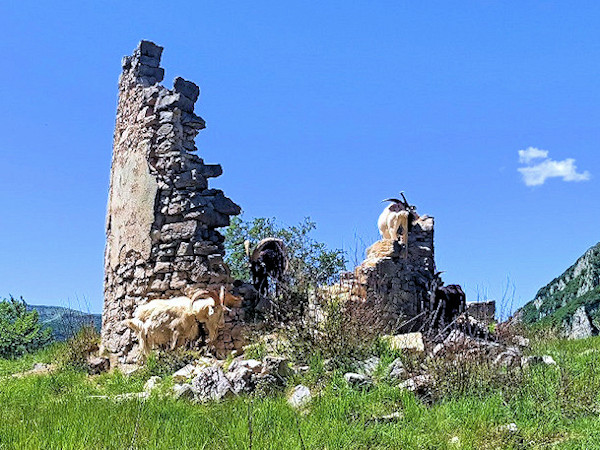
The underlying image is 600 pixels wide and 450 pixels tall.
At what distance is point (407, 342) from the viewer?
8.81m

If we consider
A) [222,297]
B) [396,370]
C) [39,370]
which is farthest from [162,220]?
[396,370]

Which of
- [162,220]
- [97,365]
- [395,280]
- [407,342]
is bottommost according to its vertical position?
[97,365]

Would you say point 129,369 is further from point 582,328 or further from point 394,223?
point 582,328

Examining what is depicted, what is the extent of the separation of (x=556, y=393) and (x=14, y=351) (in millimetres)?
13805

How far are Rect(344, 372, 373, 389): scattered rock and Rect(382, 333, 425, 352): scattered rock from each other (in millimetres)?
1250

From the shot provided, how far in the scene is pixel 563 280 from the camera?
33.2 metres

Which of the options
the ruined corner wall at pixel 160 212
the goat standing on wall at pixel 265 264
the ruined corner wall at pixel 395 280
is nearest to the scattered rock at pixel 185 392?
the ruined corner wall at pixel 160 212

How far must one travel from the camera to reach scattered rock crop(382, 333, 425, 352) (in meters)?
8.57

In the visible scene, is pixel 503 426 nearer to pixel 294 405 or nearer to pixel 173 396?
pixel 294 405

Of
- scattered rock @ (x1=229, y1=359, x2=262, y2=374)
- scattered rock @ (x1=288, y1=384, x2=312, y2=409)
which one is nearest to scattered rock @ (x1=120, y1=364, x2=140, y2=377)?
scattered rock @ (x1=229, y1=359, x2=262, y2=374)

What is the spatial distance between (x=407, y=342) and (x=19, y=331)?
11788 mm

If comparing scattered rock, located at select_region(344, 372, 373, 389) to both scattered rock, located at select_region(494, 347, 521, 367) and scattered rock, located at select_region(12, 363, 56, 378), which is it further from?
scattered rock, located at select_region(12, 363, 56, 378)

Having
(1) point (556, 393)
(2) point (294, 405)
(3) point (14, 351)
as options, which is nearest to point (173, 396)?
(2) point (294, 405)

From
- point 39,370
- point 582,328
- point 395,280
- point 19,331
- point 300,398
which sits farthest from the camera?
point 582,328
